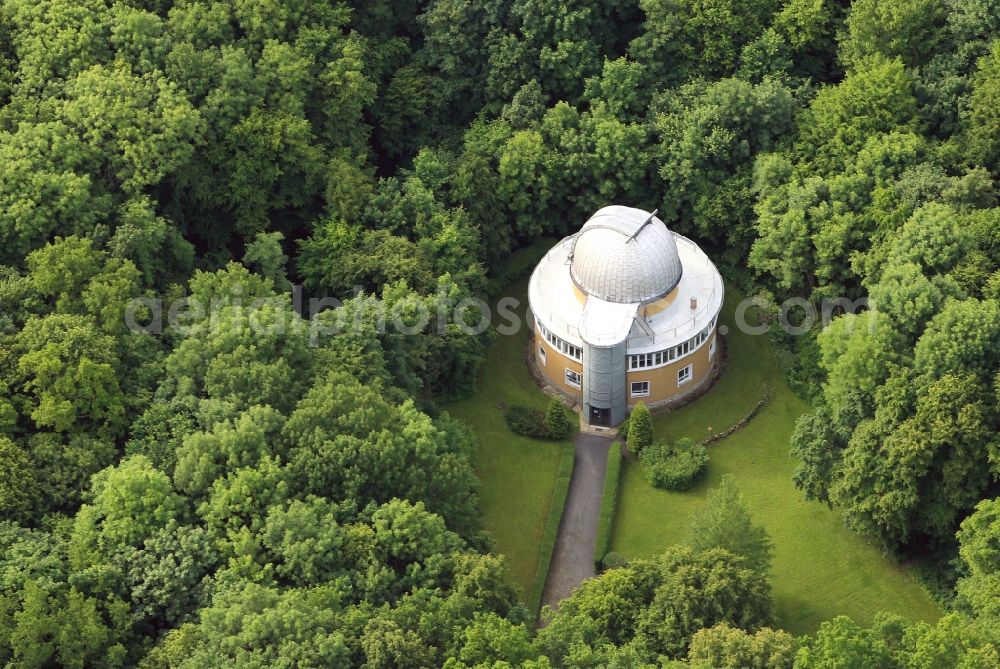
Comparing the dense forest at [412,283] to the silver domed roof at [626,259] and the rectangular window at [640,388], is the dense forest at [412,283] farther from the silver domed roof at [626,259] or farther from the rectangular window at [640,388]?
the rectangular window at [640,388]

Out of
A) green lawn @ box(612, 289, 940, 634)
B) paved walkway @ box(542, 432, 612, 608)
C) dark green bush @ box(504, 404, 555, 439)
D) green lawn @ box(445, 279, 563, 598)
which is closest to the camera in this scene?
green lawn @ box(612, 289, 940, 634)

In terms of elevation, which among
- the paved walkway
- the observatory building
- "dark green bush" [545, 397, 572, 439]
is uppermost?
the observatory building

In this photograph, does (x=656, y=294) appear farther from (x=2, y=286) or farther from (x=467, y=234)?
(x=2, y=286)

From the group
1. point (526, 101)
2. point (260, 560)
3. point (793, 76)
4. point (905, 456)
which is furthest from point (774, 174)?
point (260, 560)

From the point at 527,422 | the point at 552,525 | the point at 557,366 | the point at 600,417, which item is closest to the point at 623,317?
the point at 557,366

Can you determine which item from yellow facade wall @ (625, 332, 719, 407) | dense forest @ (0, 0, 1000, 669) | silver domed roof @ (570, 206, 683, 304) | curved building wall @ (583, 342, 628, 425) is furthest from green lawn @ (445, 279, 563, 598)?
silver domed roof @ (570, 206, 683, 304)

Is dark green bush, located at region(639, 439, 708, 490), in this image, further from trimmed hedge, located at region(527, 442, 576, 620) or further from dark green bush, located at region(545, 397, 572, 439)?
dark green bush, located at region(545, 397, 572, 439)

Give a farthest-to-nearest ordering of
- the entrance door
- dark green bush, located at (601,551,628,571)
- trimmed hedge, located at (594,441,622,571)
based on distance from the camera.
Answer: the entrance door, trimmed hedge, located at (594,441,622,571), dark green bush, located at (601,551,628,571)
